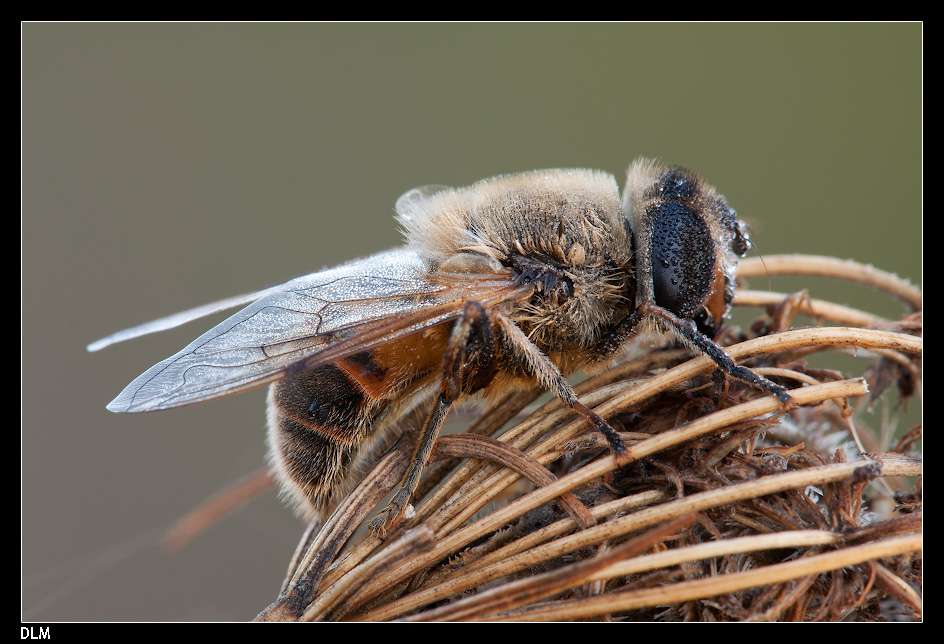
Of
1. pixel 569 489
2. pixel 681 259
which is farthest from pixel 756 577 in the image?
pixel 681 259

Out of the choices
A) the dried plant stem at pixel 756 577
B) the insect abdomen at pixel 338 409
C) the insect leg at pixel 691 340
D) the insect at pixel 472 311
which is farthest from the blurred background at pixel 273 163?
the dried plant stem at pixel 756 577

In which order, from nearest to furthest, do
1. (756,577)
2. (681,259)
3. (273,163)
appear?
(756,577) → (681,259) → (273,163)

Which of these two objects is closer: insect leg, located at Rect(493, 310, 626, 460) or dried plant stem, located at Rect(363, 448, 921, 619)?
dried plant stem, located at Rect(363, 448, 921, 619)

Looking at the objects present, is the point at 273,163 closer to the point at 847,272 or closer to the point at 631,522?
the point at 847,272

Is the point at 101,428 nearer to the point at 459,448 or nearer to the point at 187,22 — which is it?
the point at 187,22

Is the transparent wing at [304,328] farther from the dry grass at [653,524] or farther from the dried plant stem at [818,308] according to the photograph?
the dried plant stem at [818,308]

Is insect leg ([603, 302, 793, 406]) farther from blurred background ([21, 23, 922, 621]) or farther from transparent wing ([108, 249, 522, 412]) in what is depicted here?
blurred background ([21, 23, 922, 621])

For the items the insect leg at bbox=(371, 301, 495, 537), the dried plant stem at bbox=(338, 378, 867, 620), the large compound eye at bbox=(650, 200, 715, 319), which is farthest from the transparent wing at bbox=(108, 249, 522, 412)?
the dried plant stem at bbox=(338, 378, 867, 620)
